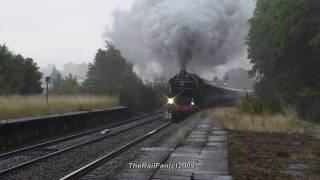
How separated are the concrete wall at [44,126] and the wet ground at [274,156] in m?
7.86

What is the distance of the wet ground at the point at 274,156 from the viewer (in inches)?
502

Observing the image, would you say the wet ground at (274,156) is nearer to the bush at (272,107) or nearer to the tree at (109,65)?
the bush at (272,107)

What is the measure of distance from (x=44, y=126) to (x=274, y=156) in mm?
11933

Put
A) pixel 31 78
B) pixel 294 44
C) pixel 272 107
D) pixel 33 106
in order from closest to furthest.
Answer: pixel 33 106, pixel 272 107, pixel 294 44, pixel 31 78

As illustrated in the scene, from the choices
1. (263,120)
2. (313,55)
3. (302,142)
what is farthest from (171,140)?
(313,55)

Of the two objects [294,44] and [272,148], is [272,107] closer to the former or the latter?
[294,44]

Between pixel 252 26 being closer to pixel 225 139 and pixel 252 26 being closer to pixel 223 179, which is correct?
pixel 225 139

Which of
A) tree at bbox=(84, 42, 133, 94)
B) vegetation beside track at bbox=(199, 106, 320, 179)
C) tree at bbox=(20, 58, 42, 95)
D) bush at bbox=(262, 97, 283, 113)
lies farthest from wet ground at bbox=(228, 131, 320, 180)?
tree at bbox=(84, 42, 133, 94)

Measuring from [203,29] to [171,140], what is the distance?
721 inches

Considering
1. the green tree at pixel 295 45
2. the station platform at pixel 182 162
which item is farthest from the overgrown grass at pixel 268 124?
the station platform at pixel 182 162

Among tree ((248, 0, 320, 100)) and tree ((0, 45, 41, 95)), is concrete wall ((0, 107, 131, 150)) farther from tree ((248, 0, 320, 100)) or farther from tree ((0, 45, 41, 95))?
tree ((248, 0, 320, 100))

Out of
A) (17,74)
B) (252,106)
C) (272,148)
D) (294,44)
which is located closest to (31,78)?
(17,74)

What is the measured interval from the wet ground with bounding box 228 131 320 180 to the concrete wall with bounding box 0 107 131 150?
25.8 ft

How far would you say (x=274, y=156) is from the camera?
16.4m
